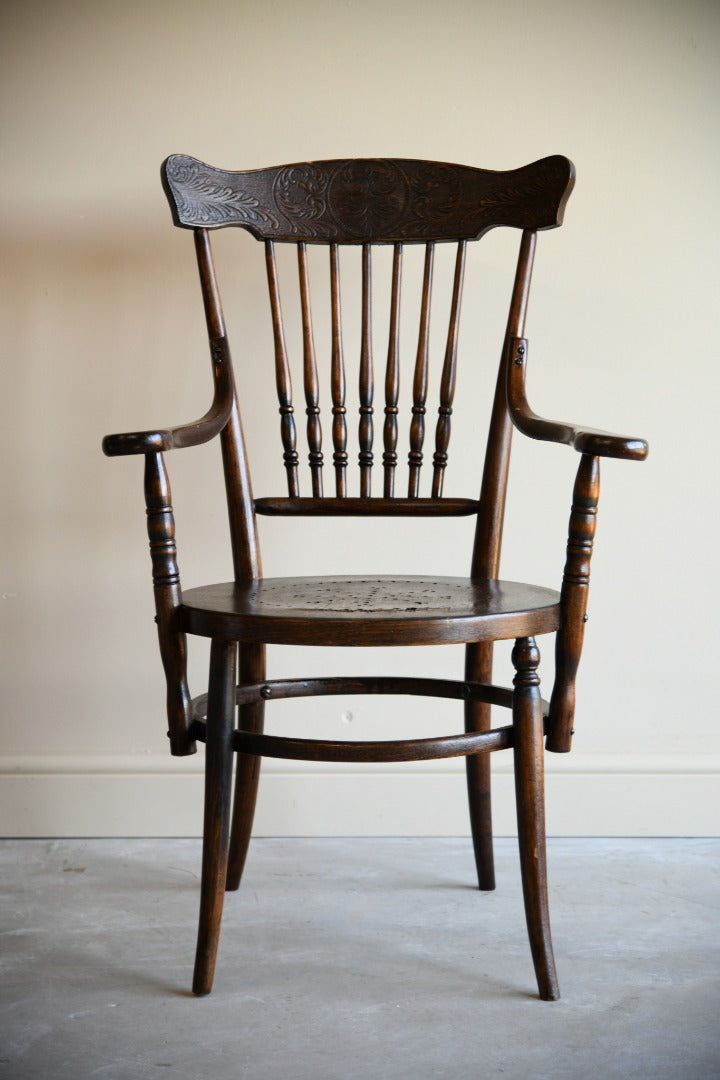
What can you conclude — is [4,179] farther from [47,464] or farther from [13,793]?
[13,793]

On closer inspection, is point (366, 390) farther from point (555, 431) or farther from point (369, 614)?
point (369, 614)

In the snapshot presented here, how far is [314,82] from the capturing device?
174cm

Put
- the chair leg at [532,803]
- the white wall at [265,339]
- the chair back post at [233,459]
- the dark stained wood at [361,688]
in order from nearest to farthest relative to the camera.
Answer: the chair leg at [532,803] → the dark stained wood at [361,688] → the chair back post at [233,459] → the white wall at [265,339]

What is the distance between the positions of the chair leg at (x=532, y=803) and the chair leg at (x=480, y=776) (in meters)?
0.27

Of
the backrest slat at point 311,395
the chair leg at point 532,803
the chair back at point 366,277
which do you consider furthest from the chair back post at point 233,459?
the chair leg at point 532,803

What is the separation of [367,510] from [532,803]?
49 centimetres

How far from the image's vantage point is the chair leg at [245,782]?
150cm

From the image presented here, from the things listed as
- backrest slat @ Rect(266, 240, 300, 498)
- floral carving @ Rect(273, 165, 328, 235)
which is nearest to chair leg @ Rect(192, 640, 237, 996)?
backrest slat @ Rect(266, 240, 300, 498)

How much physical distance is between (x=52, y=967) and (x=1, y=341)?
1.03 m

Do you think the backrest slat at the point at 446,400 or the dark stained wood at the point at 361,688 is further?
the backrest slat at the point at 446,400

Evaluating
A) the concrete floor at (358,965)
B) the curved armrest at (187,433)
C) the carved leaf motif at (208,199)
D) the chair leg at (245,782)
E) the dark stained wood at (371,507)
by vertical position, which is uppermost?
the carved leaf motif at (208,199)

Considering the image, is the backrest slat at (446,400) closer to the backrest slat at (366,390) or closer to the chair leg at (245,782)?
the backrest slat at (366,390)

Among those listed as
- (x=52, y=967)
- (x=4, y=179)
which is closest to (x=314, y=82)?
(x=4, y=179)

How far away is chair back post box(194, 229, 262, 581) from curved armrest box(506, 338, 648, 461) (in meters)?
0.39
